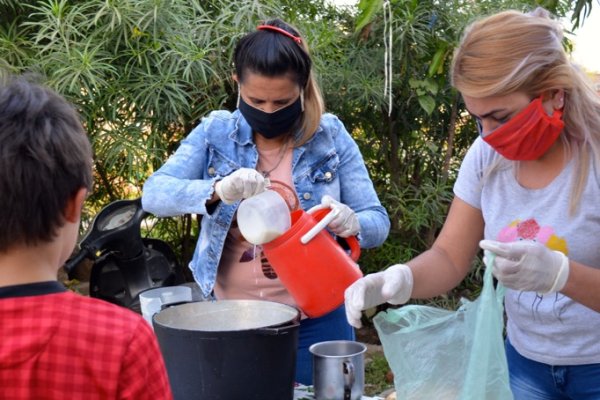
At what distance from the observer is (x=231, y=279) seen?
7.21 ft

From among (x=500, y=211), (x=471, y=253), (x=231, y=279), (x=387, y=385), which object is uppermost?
(x=500, y=211)

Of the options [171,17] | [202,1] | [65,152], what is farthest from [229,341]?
[202,1]

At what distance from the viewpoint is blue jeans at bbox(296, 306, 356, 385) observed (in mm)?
2146

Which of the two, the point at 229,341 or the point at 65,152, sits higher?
the point at 65,152

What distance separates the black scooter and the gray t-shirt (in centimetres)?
131

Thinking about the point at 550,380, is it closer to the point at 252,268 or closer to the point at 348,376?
the point at 348,376

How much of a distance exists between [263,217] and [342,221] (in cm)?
22

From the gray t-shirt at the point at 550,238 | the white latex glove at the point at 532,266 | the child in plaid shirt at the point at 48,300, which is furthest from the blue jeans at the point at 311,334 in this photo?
the child in plaid shirt at the point at 48,300

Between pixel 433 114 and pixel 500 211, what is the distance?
2370mm

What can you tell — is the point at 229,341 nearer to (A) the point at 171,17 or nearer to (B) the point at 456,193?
(B) the point at 456,193

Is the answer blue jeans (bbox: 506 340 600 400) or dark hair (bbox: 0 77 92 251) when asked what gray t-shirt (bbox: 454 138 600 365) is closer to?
blue jeans (bbox: 506 340 600 400)

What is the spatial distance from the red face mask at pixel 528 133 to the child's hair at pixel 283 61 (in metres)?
0.60

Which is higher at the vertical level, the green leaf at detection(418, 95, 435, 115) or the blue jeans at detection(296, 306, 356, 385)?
the green leaf at detection(418, 95, 435, 115)

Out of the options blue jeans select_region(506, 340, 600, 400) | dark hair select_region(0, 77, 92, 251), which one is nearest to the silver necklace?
blue jeans select_region(506, 340, 600, 400)
